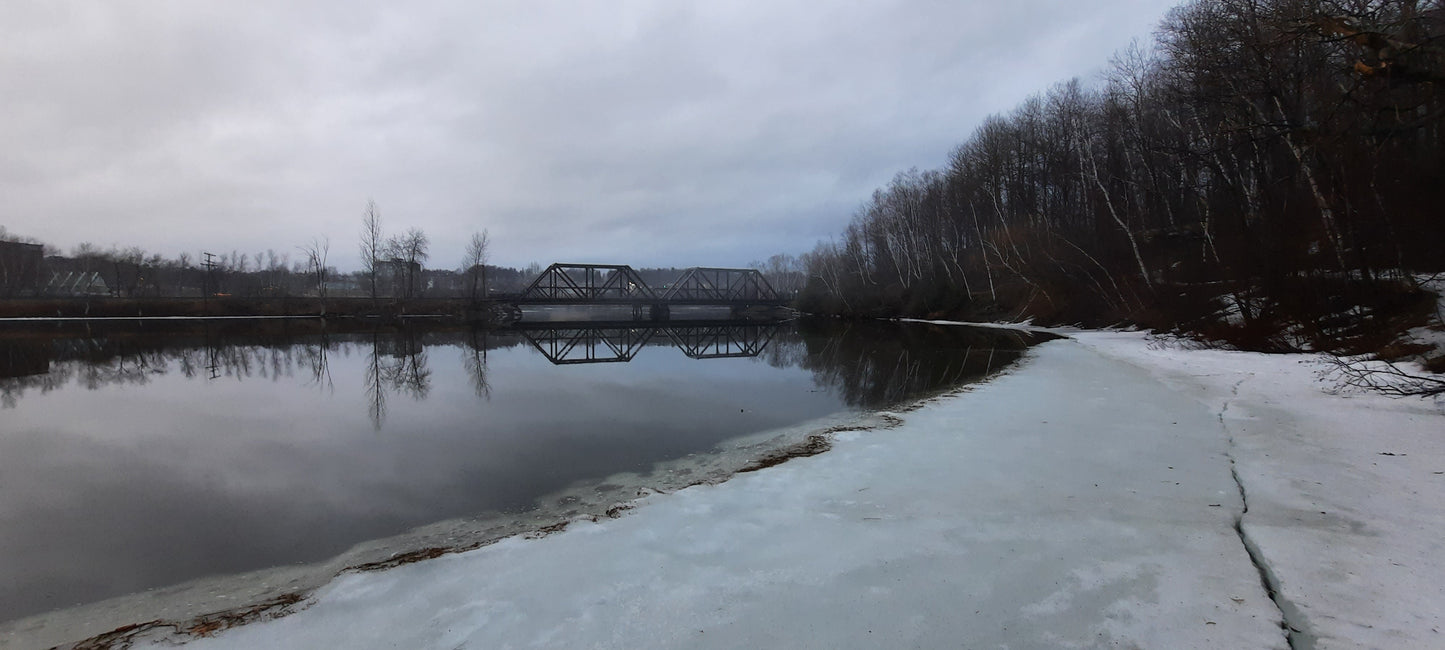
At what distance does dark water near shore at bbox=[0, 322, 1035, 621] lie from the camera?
5.23m

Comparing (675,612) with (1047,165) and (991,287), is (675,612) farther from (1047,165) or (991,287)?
(1047,165)

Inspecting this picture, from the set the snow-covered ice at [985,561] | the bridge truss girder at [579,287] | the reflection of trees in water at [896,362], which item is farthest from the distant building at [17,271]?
the snow-covered ice at [985,561]

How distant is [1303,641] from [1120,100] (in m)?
41.5

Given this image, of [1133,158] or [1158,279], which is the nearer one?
[1158,279]

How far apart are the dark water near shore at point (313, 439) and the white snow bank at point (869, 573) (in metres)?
1.91

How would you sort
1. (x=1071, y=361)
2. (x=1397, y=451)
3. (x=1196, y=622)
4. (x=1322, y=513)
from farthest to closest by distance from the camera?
(x=1071, y=361) → (x=1397, y=451) → (x=1322, y=513) → (x=1196, y=622)

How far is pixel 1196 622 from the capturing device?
114 inches

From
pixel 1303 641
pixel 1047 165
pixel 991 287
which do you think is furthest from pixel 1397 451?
pixel 1047 165

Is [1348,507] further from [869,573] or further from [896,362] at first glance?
[896,362]

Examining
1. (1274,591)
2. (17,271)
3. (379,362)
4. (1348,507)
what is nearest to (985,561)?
(1274,591)

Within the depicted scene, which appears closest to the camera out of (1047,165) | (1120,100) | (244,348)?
(244,348)

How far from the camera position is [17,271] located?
228ft

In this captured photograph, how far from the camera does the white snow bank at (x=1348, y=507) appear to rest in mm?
2854

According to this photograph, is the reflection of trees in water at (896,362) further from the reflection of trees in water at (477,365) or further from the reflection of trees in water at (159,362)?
the reflection of trees in water at (159,362)
